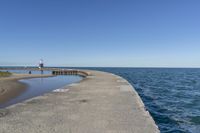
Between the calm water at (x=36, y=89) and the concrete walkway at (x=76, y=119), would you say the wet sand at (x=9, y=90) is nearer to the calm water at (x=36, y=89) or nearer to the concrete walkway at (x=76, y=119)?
the calm water at (x=36, y=89)

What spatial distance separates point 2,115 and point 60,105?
2.71m

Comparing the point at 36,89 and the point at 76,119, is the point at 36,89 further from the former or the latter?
the point at 76,119

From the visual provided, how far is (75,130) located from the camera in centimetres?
630

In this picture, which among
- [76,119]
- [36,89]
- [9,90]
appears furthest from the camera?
[36,89]

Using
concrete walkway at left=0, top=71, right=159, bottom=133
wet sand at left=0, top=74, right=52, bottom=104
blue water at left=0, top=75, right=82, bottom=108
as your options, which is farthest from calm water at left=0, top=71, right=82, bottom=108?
concrete walkway at left=0, top=71, right=159, bottom=133

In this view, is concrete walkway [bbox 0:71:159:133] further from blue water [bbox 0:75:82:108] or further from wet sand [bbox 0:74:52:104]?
wet sand [bbox 0:74:52:104]

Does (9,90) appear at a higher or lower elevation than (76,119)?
lower

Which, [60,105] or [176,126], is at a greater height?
[60,105]

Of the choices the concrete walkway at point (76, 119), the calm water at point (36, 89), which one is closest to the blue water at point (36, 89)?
the calm water at point (36, 89)

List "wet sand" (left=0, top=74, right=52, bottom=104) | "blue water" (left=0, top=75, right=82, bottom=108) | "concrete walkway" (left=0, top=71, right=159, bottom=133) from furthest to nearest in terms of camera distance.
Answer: "wet sand" (left=0, top=74, right=52, bottom=104) → "blue water" (left=0, top=75, right=82, bottom=108) → "concrete walkway" (left=0, top=71, right=159, bottom=133)

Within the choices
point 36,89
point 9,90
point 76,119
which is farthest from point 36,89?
point 76,119

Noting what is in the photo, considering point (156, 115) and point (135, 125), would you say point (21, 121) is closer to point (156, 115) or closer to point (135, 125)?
point (135, 125)

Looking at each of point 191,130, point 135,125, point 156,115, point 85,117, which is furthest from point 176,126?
point 85,117

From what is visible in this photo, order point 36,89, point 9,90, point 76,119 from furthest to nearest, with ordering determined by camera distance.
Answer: point 36,89 < point 9,90 < point 76,119
